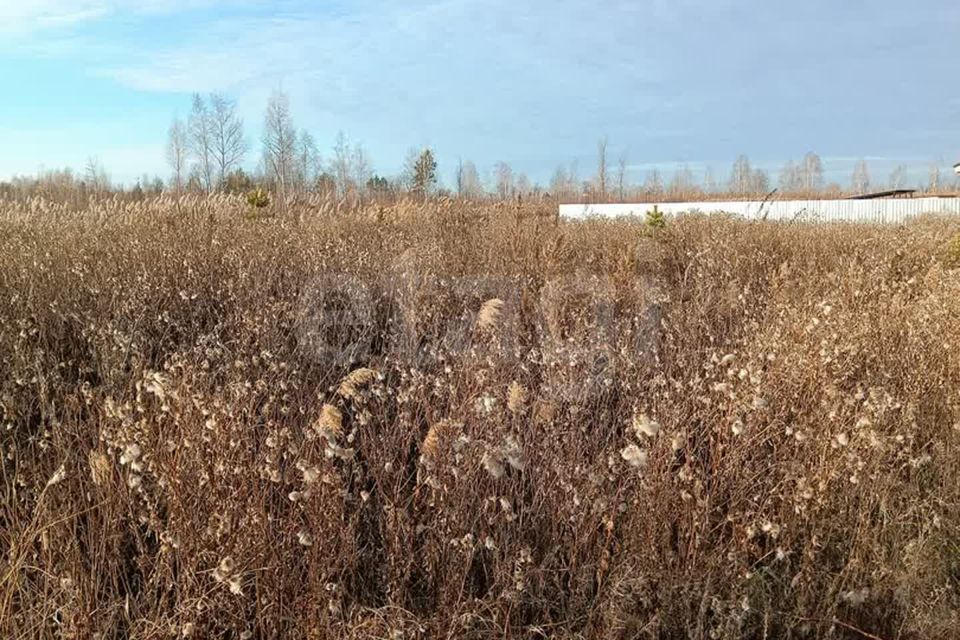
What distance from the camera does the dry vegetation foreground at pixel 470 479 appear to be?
1647 millimetres

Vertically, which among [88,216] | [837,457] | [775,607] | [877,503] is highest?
[88,216]

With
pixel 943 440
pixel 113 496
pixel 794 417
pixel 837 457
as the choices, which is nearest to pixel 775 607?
pixel 837 457

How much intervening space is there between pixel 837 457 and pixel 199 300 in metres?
3.52

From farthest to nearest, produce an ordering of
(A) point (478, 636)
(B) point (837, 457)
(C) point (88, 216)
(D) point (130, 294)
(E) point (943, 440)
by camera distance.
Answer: (C) point (88, 216), (D) point (130, 294), (E) point (943, 440), (B) point (837, 457), (A) point (478, 636)

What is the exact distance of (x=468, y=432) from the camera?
218 centimetres

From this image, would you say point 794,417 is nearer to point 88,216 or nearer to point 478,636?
point 478,636

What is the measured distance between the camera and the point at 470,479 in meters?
1.94

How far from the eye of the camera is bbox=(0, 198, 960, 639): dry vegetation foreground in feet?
5.41

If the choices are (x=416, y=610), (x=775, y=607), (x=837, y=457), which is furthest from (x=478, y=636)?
(x=837, y=457)

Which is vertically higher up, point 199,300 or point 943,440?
point 199,300

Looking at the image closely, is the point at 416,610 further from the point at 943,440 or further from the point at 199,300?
the point at 199,300

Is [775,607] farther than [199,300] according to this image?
No

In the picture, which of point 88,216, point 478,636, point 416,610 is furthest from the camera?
point 88,216

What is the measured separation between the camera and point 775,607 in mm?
1866
